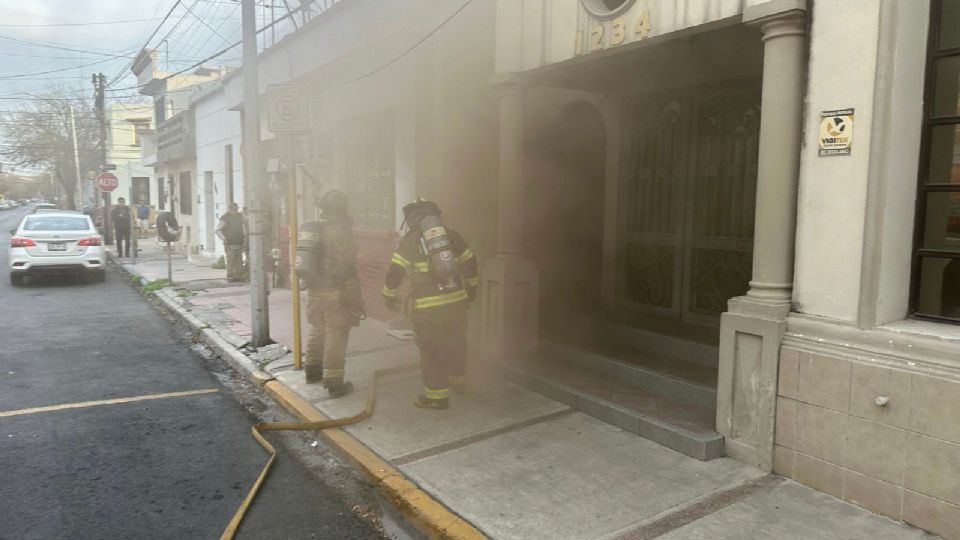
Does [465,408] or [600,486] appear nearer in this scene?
[600,486]

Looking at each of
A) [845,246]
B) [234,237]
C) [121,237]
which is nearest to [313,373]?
[845,246]

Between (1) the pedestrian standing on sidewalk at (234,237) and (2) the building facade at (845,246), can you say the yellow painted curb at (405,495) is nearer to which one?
(2) the building facade at (845,246)

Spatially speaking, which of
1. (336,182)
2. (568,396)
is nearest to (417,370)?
(568,396)

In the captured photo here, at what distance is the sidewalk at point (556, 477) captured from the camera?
3.45 m

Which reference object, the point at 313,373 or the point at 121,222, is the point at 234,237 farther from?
the point at 313,373

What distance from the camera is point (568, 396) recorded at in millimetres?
5355

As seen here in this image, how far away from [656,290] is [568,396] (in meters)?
2.01

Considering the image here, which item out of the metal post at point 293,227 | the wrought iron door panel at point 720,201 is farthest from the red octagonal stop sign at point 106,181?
the wrought iron door panel at point 720,201

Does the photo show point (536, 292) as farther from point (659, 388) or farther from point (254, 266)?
point (254, 266)

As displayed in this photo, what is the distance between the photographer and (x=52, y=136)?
46.4 m

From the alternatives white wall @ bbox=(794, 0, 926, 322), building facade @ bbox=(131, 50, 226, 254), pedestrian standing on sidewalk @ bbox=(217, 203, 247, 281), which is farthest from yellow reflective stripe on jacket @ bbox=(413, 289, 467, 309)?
building facade @ bbox=(131, 50, 226, 254)

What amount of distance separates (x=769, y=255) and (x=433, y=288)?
2.46m

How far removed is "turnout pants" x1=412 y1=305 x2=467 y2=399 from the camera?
17.3 feet

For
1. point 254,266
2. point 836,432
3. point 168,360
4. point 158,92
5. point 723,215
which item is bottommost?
point 168,360
